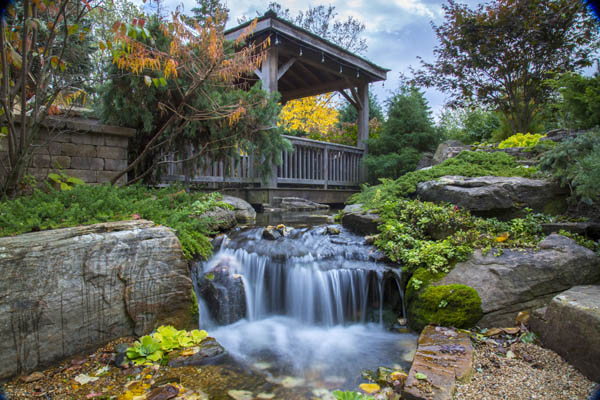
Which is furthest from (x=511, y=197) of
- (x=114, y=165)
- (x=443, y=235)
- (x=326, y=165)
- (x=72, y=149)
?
(x=72, y=149)

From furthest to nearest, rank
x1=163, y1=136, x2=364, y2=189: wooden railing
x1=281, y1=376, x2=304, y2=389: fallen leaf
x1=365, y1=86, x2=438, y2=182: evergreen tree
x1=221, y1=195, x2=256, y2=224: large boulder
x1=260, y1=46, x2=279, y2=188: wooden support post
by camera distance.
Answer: x1=365, y1=86, x2=438, y2=182: evergreen tree, x1=260, y1=46, x2=279, y2=188: wooden support post, x1=163, y1=136, x2=364, y2=189: wooden railing, x1=221, y1=195, x2=256, y2=224: large boulder, x1=281, y1=376, x2=304, y2=389: fallen leaf

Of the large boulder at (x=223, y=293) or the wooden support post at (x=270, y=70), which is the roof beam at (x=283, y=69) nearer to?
the wooden support post at (x=270, y=70)

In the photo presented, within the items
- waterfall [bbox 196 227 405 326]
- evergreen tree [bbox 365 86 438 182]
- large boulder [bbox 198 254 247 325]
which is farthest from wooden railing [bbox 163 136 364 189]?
large boulder [bbox 198 254 247 325]

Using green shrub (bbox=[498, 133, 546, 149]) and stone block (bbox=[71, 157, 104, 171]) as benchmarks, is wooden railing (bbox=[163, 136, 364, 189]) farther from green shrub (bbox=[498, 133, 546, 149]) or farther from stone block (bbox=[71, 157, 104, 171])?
green shrub (bbox=[498, 133, 546, 149])

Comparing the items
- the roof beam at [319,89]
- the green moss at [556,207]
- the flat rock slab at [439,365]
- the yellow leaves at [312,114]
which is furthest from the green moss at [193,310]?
the yellow leaves at [312,114]

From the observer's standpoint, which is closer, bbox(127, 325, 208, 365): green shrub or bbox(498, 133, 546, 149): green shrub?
bbox(127, 325, 208, 365): green shrub

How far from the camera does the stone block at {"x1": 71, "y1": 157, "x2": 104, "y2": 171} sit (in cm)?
551

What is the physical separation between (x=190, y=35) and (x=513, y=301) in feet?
17.7

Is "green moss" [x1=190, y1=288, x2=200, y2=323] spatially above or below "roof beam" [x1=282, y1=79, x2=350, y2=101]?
below

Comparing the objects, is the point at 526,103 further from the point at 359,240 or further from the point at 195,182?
the point at 195,182

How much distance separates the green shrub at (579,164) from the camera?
3.57 m

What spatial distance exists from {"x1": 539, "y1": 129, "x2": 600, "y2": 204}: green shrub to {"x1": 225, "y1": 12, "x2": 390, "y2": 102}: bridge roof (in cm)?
549

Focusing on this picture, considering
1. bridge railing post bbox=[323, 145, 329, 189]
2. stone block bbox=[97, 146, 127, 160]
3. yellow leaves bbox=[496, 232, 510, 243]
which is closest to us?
yellow leaves bbox=[496, 232, 510, 243]

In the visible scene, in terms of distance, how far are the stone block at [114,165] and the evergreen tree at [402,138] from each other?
722 centimetres
